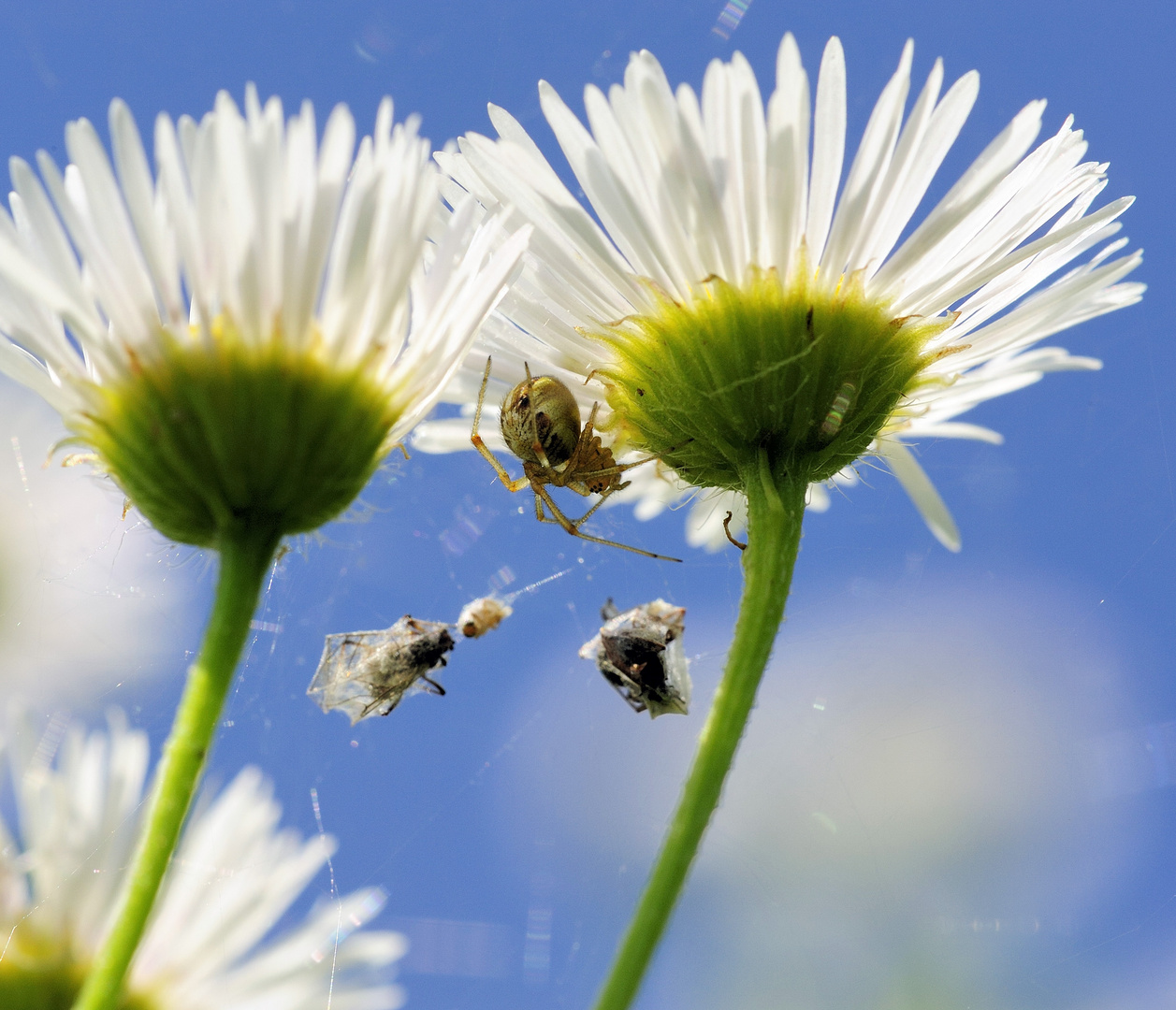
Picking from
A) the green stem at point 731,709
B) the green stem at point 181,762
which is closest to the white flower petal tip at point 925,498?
the green stem at point 731,709

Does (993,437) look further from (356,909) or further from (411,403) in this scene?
(356,909)

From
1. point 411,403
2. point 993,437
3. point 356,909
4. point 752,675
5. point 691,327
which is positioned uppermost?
point 993,437

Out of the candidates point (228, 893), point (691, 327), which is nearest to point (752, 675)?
point (691, 327)

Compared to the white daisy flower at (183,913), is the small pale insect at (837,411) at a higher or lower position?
higher

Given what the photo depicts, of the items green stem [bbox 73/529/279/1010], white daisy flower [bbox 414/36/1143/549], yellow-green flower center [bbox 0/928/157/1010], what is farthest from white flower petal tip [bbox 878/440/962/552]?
yellow-green flower center [bbox 0/928/157/1010]

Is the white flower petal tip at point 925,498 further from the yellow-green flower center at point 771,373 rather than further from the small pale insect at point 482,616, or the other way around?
the small pale insect at point 482,616

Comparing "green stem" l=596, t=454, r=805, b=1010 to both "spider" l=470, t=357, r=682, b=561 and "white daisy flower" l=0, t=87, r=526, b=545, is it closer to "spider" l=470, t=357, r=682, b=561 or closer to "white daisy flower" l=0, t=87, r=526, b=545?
"spider" l=470, t=357, r=682, b=561

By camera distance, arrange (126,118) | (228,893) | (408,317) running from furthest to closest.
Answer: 1. (228,893)
2. (408,317)
3. (126,118)
